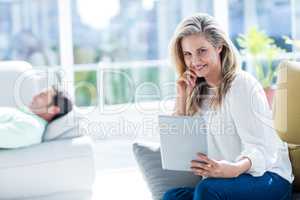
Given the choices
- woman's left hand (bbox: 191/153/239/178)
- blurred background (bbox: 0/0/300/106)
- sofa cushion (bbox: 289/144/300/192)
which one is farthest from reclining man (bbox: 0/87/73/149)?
blurred background (bbox: 0/0/300/106)

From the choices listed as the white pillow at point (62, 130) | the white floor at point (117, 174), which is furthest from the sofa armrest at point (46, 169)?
the white floor at point (117, 174)

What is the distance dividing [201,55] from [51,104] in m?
1.17

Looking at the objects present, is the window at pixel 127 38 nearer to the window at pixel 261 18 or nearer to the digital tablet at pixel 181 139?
the window at pixel 261 18

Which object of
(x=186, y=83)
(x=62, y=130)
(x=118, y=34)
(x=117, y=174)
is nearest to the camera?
(x=186, y=83)

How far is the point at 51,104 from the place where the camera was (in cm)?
286

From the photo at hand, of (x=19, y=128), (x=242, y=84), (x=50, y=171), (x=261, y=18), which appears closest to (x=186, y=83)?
(x=242, y=84)

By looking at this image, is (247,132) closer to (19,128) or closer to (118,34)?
(19,128)

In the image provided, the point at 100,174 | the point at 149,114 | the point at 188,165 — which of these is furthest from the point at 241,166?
the point at 149,114

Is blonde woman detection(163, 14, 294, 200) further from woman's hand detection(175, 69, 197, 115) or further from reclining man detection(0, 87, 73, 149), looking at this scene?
reclining man detection(0, 87, 73, 149)

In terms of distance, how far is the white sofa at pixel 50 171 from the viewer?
8.11 feet

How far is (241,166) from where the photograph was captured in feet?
5.97

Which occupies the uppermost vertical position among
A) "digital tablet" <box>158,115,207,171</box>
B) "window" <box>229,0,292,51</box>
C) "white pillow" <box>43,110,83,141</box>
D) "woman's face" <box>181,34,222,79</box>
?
"window" <box>229,0,292,51</box>

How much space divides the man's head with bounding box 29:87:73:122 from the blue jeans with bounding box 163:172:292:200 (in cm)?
111

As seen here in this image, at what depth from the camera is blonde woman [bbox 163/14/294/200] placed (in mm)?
1810
